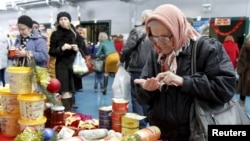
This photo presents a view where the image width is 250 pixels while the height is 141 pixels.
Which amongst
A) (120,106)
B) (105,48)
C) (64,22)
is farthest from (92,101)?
(120,106)

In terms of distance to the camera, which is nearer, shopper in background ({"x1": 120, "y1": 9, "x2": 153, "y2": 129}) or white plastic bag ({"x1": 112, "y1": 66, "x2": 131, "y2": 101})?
shopper in background ({"x1": 120, "y1": 9, "x2": 153, "y2": 129})

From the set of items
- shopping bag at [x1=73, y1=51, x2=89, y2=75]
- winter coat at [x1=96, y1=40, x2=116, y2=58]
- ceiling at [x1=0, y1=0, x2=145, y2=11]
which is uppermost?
ceiling at [x1=0, y1=0, x2=145, y2=11]

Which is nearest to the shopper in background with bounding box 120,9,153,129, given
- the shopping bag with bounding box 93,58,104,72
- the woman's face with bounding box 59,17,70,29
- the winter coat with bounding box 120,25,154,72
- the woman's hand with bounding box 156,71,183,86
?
the winter coat with bounding box 120,25,154,72

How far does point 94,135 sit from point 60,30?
2238 millimetres

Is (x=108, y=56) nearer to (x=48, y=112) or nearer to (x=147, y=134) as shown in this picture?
(x=48, y=112)

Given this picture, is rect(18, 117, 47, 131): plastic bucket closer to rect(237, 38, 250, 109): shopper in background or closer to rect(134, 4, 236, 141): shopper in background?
rect(134, 4, 236, 141): shopper in background

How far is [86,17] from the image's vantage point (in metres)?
11.8

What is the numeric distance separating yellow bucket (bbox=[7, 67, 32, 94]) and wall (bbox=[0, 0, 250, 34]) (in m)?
7.56

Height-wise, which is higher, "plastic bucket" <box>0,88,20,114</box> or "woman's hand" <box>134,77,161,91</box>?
"woman's hand" <box>134,77,161,91</box>

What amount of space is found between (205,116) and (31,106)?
83cm

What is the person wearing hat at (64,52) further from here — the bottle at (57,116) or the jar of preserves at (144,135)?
the jar of preserves at (144,135)

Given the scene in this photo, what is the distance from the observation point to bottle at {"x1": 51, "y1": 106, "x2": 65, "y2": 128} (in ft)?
4.75

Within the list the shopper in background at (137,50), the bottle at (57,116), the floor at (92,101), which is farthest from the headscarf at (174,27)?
the floor at (92,101)

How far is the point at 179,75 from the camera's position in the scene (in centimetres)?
138
